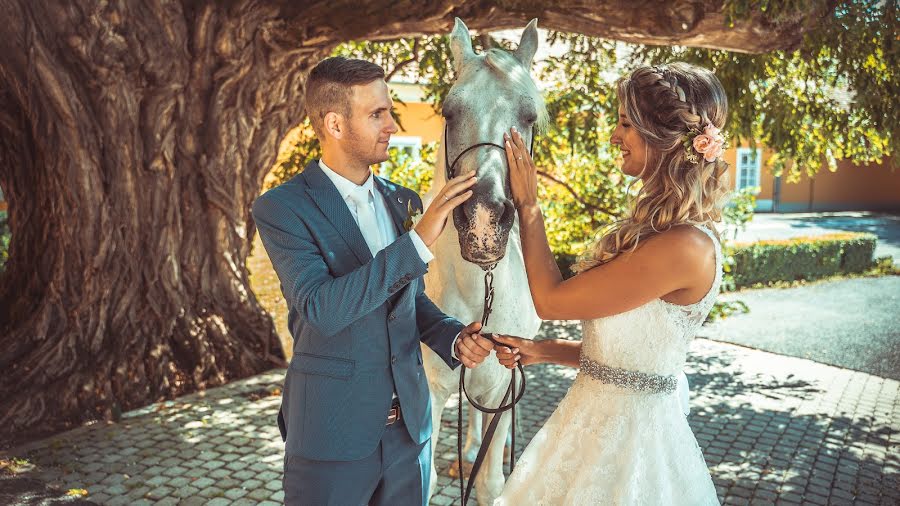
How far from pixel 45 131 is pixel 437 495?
4.59m

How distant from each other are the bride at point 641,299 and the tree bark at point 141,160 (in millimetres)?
4212

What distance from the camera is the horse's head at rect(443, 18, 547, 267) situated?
232 centimetres

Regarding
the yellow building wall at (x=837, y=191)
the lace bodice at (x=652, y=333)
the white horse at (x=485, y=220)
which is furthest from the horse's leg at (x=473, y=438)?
the yellow building wall at (x=837, y=191)

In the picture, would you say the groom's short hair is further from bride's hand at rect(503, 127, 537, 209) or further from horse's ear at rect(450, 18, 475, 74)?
horse's ear at rect(450, 18, 475, 74)

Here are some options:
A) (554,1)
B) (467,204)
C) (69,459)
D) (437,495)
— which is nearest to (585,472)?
(467,204)

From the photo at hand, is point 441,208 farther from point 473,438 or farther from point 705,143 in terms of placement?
point 473,438

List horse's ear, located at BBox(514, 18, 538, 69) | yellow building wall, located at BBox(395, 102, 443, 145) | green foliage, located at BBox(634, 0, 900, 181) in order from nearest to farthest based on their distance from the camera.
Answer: horse's ear, located at BBox(514, 18, 538, 69), green foliage, located at BBox(634, 0, 900, 181), yellow building wall, located at BBox(395, 102, 443, 145)

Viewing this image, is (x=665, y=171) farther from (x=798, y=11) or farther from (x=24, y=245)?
(x=24, y=245)

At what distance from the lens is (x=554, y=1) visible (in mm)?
6141

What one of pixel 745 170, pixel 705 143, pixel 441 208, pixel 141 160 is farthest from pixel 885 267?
pixel 441 208

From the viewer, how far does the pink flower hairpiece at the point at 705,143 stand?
6.95 feet

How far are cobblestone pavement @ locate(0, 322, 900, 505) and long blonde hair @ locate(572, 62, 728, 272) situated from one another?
2925mm

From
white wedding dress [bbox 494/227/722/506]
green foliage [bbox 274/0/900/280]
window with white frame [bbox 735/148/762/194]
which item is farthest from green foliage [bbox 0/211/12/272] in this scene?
window with white frame [bbox 735/148/762/194]

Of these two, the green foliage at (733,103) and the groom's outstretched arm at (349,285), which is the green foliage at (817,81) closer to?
the green foliage at (733,103)
